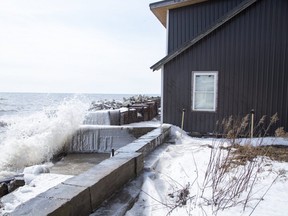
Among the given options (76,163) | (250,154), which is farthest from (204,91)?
(76,163)

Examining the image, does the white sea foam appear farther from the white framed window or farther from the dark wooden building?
the white framed window

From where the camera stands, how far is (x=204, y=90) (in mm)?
8719

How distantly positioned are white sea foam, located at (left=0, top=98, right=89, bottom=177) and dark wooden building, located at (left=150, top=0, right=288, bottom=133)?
4.06 meters

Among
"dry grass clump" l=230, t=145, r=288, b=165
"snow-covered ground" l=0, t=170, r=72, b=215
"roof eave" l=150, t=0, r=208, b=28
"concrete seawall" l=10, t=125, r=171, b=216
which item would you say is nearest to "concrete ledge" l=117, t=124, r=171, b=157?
"concrete seawall" l=10, t=125, r=171, b=216

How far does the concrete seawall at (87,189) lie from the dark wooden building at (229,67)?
4.25m

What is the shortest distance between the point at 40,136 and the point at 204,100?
20.3ft

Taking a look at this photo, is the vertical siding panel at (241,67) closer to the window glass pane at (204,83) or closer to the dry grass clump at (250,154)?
the window glass pane at (204,83)

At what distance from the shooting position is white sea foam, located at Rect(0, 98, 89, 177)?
874cm

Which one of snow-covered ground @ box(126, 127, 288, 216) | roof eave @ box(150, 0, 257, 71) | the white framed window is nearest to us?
snow-covered ground @ box(126, 127, 288, 216)

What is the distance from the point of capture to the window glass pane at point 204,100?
866 centimetres

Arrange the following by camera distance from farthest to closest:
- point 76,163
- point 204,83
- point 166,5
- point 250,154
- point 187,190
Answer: point 166,5 → point 204,83 → point 76,163 → point 250,154 → point 187,190

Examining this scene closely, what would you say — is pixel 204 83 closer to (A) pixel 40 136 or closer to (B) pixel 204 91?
(B) pixel 204 91

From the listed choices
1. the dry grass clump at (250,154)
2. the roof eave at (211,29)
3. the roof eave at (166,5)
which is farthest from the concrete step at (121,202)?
the roof eave at (166,5)

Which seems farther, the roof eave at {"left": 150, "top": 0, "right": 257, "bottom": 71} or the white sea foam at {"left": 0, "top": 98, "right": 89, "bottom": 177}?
the white sea foam at {"left": 0, "top": 98, "right": 89, "bottom": 177}
